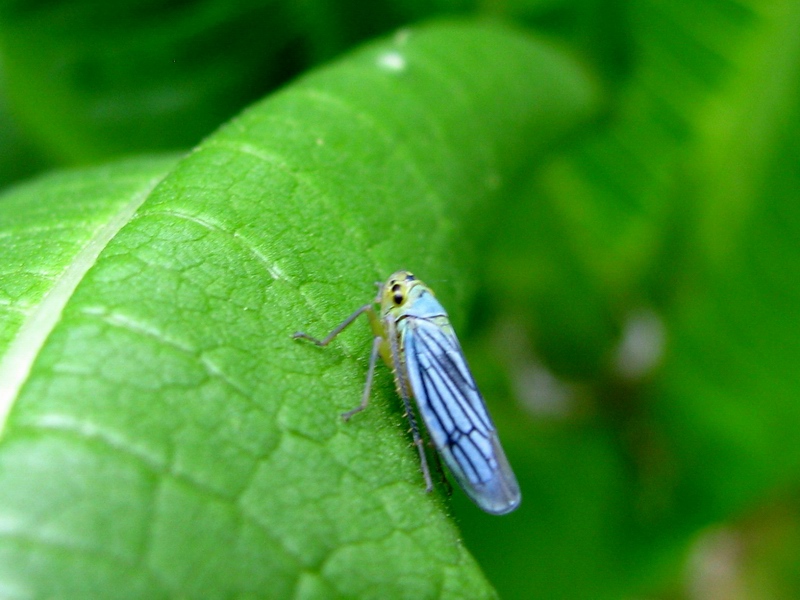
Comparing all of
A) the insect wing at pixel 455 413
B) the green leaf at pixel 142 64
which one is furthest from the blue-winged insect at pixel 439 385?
the green leaf at pixel 142 64

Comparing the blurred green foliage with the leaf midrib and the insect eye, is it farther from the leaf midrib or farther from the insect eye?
the leaf midrib

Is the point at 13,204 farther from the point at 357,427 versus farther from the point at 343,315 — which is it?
the point at 357,427

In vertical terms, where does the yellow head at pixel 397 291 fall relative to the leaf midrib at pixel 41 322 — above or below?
below

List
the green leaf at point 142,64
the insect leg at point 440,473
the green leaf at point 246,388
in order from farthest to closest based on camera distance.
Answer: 1. the green leaf at point 142,64
2. the insect leg at point 440,473
3. the green leaf at point 246,388

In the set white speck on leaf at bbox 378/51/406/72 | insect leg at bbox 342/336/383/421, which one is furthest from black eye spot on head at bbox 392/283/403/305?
white speck on leaf at bbox 378/51/406/72

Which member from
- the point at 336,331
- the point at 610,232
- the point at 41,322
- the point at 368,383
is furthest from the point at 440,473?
the point at 610,232

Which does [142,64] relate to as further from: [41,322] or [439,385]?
[41,322]

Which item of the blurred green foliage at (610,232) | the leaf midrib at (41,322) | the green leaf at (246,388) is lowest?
the blurred green foliage at (610,232)

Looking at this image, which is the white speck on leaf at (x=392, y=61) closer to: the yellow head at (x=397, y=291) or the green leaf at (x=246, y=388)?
the green leaf at (x=246, y=388)
